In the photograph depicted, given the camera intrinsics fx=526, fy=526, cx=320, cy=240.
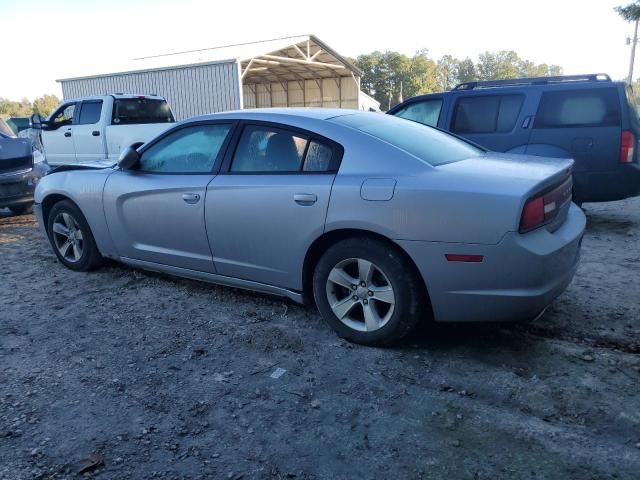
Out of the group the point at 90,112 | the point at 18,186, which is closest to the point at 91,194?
the point at 18,186

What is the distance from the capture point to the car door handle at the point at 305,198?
11.0ft

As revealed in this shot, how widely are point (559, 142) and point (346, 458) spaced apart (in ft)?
17.8

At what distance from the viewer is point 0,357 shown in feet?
11.0

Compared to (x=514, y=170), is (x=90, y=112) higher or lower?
higher

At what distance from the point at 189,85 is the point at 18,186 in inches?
571

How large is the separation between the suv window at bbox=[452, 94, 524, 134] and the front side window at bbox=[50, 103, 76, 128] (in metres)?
8.11

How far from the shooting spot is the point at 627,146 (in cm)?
615

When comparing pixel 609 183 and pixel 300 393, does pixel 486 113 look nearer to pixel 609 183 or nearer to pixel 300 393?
pixel 609 183

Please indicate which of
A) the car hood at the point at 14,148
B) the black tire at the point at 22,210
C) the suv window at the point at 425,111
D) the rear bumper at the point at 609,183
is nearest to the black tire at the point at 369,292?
the rear bumper at the point at 609,183

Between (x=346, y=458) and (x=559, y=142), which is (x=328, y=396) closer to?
(x=346, y=458)

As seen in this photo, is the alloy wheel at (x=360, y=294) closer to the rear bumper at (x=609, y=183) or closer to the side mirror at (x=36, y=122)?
the rear bumper at (x=609, y=183)

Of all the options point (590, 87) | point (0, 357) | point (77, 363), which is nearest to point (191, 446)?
point (77, 363)

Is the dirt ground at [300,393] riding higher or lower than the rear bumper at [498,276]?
lower

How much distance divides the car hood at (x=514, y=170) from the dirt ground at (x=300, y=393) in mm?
1039
